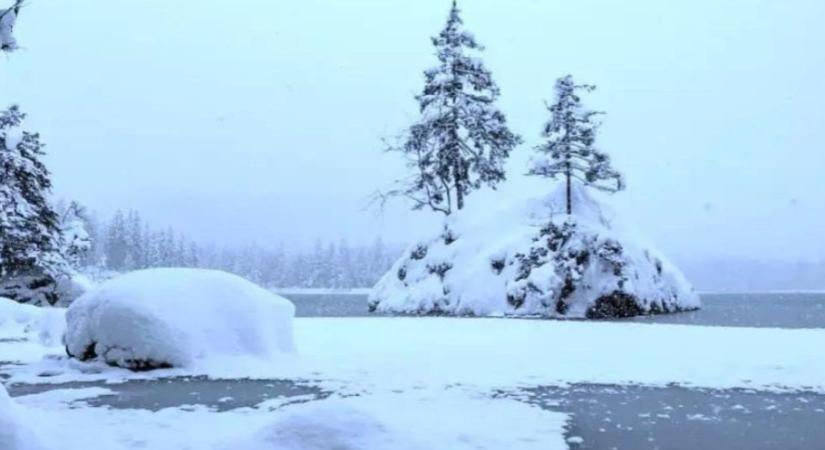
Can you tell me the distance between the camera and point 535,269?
35281mm

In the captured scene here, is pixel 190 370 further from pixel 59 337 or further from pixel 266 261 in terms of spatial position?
pixel 266 261

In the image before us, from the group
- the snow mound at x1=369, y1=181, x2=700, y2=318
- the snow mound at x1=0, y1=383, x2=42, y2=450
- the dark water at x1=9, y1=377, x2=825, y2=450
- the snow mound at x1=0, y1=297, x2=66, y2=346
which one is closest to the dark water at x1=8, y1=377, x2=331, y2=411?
the dark water at x1=9, y1=377, x2=825, y2=450

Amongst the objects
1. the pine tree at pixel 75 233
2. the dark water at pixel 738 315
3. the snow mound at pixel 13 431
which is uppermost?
the pine tree at pixel 75 233

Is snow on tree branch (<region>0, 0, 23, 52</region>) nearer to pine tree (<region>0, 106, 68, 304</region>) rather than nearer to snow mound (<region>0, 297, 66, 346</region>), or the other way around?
snow mound (<region>0, 297, 66, 346</region>)

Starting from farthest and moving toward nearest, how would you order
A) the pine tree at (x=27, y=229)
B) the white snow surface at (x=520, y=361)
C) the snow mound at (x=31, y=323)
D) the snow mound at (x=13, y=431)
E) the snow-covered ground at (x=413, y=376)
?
the pine tree at (x=27, y=229), the snow mound at (x=31, y=323), the white snow surface at (x=520, y=361), the snow-covered ground at (x=413, y=376), the snow mound at (x=13, y=431)

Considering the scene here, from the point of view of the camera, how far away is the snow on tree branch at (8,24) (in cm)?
601

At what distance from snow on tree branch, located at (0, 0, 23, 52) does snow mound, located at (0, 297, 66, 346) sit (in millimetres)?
12477

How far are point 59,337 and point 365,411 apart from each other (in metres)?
13.2

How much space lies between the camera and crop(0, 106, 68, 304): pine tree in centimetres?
3394

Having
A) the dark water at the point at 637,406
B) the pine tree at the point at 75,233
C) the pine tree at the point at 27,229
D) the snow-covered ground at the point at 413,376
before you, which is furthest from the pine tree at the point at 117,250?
the dark water at the point at 637,406

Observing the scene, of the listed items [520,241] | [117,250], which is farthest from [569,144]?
[117,250]

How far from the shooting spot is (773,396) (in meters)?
10.1

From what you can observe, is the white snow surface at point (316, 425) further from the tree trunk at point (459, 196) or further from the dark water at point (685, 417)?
the tree trunk at point (459, 196)

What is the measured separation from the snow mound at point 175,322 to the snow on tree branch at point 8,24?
792 cm
